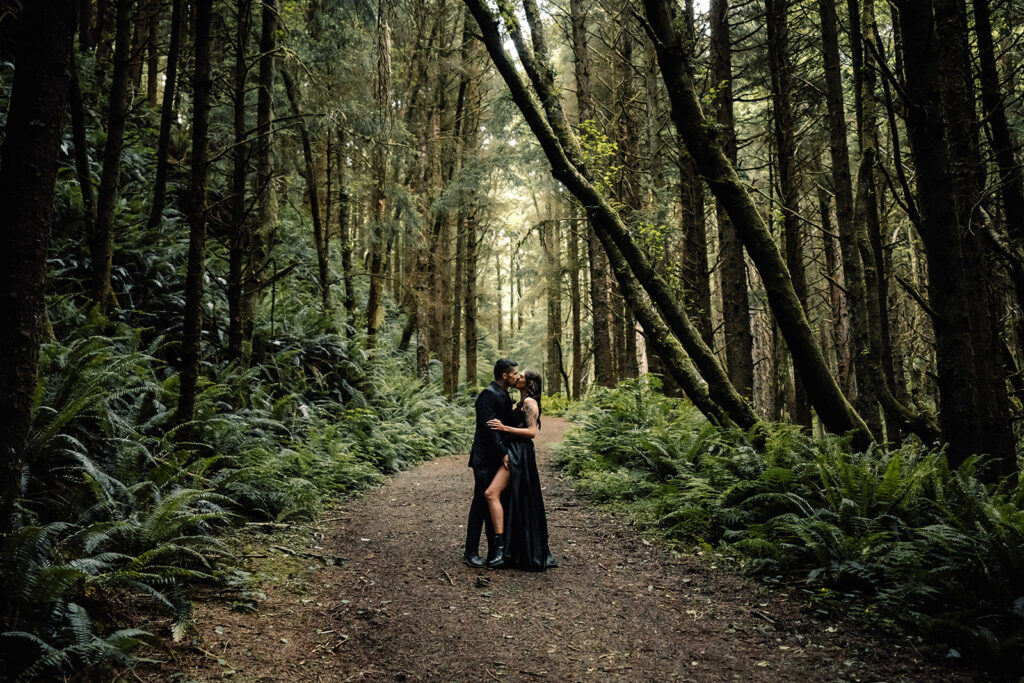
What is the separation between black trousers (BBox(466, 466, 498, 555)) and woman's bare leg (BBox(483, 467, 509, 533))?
5 centimetres

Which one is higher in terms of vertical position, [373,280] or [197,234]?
[373,280]

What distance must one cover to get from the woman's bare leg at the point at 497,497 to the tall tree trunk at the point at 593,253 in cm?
797

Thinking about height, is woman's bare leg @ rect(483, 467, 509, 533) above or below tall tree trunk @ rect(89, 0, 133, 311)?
Answer: below

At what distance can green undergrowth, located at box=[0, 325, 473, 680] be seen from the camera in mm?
2963

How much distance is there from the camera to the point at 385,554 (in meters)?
5.76

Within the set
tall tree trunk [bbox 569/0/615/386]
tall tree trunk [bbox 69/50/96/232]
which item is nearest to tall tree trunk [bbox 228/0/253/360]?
tall tree trunk [bbox 69/50/96/232]

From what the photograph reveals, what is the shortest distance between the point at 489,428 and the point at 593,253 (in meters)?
8.99

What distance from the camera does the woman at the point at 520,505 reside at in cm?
541

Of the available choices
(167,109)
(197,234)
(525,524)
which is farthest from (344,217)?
(525,524)

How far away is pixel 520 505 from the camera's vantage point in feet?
17.9

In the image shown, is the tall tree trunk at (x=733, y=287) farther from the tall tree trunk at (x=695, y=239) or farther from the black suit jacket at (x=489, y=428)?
the black suit jacket at (x=489, y=428)

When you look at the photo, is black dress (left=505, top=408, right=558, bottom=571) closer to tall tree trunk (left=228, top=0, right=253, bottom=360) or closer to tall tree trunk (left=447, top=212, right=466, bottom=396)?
tall tree trunk (left=228, top=0, right=253, bottom=360)

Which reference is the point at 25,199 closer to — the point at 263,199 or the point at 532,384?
the point at 532,384

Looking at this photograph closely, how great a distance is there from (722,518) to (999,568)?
97.5 inches
